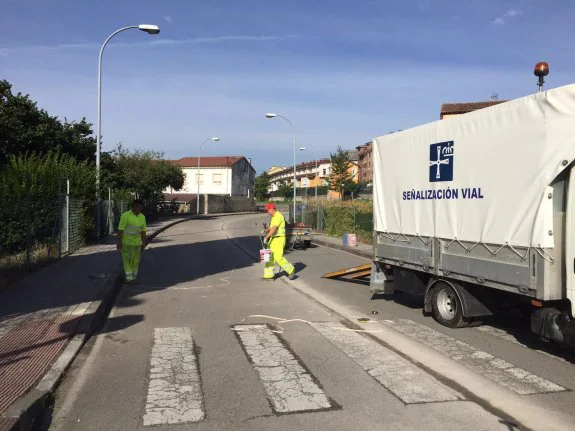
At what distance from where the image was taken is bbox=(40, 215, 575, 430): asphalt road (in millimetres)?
4344

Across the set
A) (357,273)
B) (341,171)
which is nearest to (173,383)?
(357,273)

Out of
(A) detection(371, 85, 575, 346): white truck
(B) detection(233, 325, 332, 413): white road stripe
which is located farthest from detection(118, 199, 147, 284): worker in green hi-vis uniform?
(A) detection(371, 85, 575, 346): white truck

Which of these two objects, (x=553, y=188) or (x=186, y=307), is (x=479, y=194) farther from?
(x=186, y=307)

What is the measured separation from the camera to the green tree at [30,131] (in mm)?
23000

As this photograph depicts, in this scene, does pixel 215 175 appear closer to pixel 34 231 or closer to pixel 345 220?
pixel 345 220

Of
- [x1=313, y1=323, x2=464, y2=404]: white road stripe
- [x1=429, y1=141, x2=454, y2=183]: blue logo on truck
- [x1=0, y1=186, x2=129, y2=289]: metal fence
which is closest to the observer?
[x1=313, y1=323, x2=464, y2=404]: white road stripe

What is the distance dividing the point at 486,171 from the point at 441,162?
967 millimetres

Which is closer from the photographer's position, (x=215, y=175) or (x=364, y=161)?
(x=215, y=175)

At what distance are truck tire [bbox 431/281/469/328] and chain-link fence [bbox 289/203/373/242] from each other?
50.8 feet

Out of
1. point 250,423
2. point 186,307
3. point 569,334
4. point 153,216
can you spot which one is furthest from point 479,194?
point 153,216

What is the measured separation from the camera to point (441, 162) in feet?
24.7

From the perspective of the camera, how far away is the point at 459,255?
23.3ft

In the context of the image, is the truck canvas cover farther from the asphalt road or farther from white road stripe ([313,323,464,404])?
white road stripe ([313,323,464,404])

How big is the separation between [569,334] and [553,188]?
156cm
